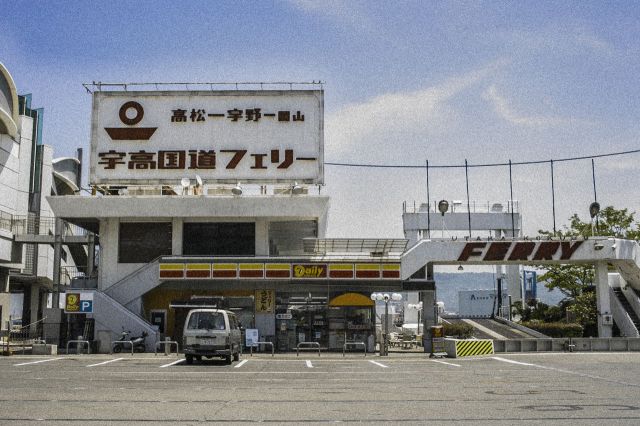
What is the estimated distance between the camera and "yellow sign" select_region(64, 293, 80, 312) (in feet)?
111

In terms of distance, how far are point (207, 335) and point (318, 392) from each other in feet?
32.4

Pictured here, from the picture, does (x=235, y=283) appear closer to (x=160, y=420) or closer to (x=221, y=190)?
(x=221, y=190)

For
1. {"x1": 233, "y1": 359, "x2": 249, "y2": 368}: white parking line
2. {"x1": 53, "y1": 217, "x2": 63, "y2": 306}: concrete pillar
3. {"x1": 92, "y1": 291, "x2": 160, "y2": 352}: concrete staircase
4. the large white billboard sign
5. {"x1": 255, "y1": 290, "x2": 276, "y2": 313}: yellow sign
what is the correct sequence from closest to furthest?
{"x1": 233, "y1": 359, "x2": 249, "y2": 368}: white parking line < {"x1": 92, "y1": 291, "x2": 160, "y2": 352}: concrete staircase < {"x1": 255, "y1": 290, "x2": 276, "y2": 313}: yellow sign < the large white billboard sign < {"x1": 53, "y1": 217, "x2": 63, "y2": 306}: concrete pillar

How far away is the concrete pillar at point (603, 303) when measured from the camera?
127 ft

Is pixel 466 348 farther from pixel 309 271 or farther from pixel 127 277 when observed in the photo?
pixel 127 277

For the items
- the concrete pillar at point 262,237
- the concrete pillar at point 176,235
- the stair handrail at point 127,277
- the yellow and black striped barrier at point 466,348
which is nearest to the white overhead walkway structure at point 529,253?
the yellow and black striped barrier at point 466,348

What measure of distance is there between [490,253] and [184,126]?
1894 cm

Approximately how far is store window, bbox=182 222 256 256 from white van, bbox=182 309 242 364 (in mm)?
11802

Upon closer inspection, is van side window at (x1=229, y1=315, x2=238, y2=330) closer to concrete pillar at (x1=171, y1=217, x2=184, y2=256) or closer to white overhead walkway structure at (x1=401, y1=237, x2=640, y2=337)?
concrete pillar at (x1=171, y1=217, x2=184, y2=256)

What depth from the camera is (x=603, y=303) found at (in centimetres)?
3888

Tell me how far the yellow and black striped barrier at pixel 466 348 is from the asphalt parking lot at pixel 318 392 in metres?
3.31

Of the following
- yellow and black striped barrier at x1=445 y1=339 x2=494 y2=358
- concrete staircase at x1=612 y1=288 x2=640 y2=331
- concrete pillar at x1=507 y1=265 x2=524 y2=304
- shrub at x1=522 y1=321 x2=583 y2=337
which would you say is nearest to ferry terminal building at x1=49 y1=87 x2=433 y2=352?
yellow and black striped barrier at x1=445 y1=339 x2=494 y2=358

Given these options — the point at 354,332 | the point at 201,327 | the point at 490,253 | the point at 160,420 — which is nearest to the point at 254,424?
the point at 160,420

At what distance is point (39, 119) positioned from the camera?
5431cm
